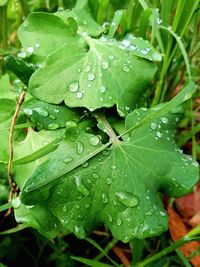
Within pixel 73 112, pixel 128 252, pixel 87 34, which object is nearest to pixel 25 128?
pixel 73 112

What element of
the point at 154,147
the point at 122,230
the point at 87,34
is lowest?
the point at 122,230

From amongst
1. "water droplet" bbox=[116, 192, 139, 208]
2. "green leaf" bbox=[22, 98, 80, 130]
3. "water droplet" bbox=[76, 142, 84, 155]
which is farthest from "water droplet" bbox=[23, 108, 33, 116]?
"water droplet" bbox=[116, 192, 139, 208]

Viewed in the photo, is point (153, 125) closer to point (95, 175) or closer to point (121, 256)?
point (95, 175)

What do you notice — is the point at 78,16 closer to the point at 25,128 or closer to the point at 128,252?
the point at 25,128

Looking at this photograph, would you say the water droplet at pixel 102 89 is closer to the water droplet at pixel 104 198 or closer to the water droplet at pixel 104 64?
the water droplet at pixel 104 64

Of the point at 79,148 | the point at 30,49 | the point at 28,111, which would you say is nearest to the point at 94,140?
the point at 79,148

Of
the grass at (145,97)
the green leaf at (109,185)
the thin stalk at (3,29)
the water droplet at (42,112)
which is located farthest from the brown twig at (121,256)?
the thin stalk at (3,29)
